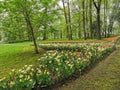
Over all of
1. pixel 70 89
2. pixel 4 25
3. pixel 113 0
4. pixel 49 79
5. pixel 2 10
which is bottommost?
pixel 70 89

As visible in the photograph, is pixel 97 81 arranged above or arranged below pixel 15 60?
above

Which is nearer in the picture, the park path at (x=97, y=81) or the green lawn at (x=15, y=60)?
the park path at (x=97, y=81)

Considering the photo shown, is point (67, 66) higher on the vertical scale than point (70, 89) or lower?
higher

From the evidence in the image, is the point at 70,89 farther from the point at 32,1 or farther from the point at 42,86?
the point at 32,1

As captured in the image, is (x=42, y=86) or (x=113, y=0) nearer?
(x=42, y=86)

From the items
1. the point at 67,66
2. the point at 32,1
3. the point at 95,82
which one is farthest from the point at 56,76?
the point at 32,1

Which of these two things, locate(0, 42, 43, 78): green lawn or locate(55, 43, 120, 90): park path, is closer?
locate(55, 43, 120, 90): park path

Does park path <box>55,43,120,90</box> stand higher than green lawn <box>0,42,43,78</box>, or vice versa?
park path <box>55,43,120,90</box>

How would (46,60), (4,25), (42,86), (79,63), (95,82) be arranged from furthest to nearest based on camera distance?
1. (4,25)
2. (46,60)
3. (79,63)
4. (95,82)
5. (42,86)

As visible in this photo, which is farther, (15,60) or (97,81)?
(15,60)

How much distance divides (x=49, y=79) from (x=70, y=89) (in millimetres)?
662

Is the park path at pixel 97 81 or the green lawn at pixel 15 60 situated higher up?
the park path at pixel 97 81

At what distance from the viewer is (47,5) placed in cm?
1127

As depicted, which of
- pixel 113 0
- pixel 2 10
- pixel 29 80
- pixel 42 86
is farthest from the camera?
pixel 113 0
